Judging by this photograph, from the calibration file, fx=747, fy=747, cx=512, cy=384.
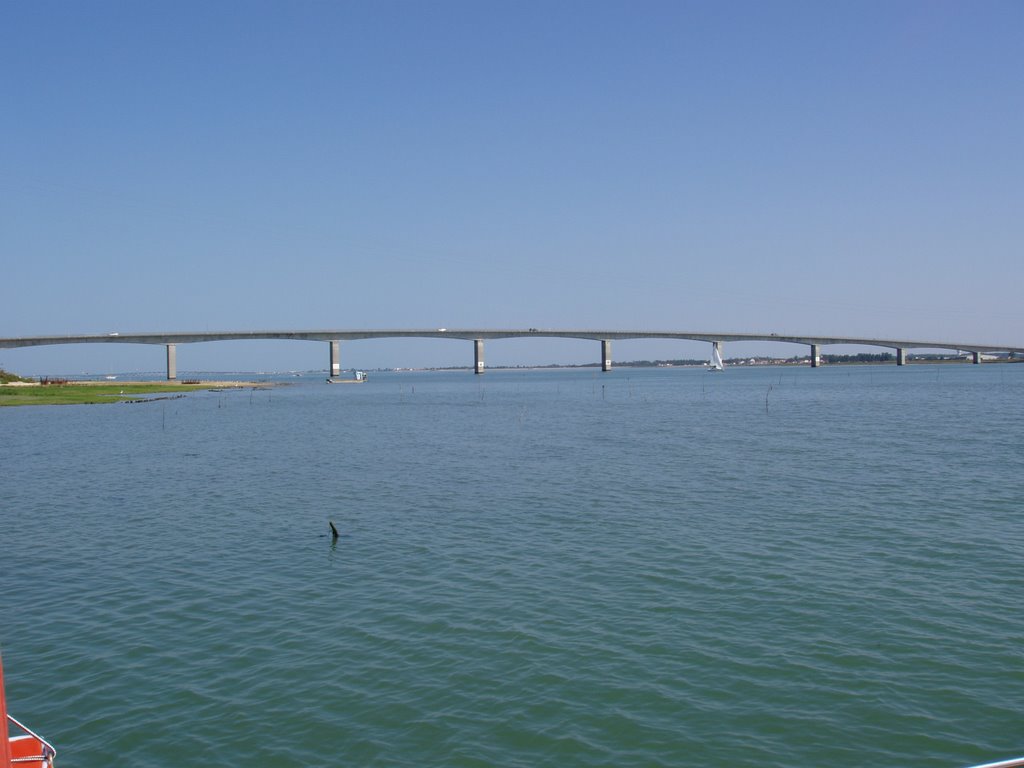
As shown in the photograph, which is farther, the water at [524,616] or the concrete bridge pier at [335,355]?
the concrete bridge pier at [335,355]

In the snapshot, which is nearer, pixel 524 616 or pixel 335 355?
pixel 524 616

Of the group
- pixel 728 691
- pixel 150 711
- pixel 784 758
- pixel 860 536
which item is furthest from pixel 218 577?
pixel 860 536

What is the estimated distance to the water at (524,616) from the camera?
10.2 meters

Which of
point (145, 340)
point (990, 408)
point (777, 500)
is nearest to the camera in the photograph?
point (777, 500)

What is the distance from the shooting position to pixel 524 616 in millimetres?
14531

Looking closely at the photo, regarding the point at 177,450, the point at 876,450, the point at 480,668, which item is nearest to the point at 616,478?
the point at 876,450

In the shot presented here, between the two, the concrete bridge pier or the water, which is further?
the concrete bridge pier

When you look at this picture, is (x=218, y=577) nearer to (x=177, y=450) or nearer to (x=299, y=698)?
(x=299, y=698)

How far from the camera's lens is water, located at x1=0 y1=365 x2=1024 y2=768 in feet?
33.4

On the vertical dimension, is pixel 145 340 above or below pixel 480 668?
above

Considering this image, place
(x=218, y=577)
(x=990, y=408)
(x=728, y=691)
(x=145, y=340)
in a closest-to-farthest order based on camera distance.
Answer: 1. (x=728, y=691)
2. (x=218, y=577)
3. (x=990, y=408)
4. (x=145, y=340)

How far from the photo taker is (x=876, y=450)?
38688 mm

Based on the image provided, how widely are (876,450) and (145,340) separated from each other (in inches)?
6692

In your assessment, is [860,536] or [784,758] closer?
[784,758]
